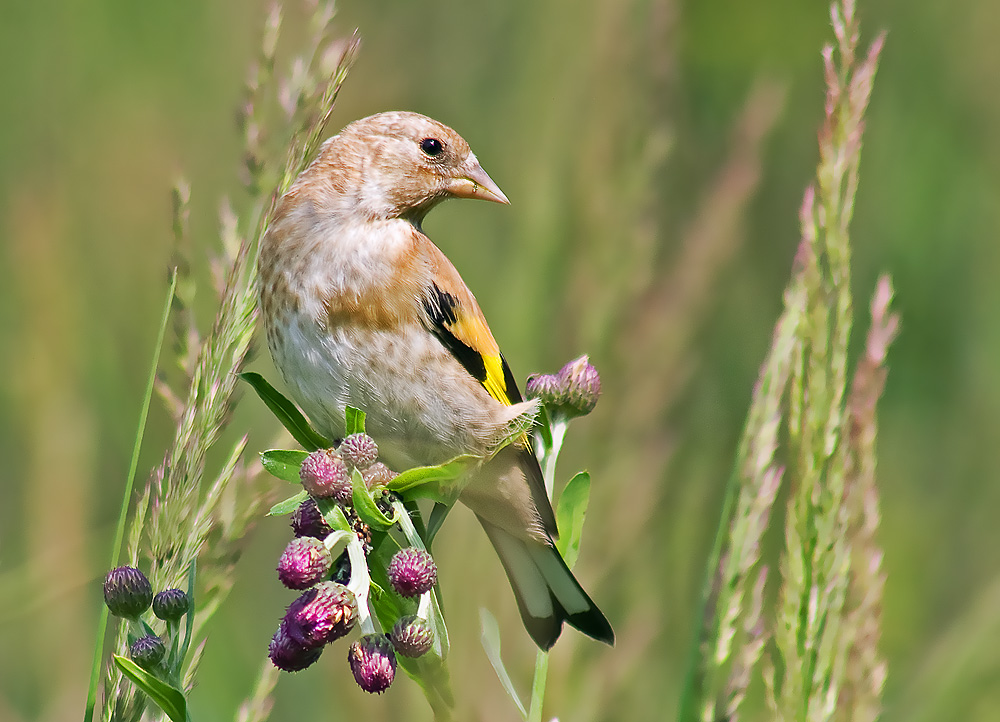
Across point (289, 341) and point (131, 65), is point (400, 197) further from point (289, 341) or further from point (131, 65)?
point (131, 65)

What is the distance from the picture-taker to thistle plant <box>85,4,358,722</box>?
1.29 meters

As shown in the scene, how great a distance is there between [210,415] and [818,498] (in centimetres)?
81

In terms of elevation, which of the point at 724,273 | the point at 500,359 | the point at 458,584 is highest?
the point at 724,273

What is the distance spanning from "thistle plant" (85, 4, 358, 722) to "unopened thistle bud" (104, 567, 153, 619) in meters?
0.03

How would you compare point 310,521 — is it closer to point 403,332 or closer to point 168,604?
point 168,604

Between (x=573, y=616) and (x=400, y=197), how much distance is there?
902mm

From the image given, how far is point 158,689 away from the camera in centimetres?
116

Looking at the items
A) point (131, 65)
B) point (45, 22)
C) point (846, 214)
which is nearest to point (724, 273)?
point (846, 214)

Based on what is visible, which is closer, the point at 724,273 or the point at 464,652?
the point at 464,652

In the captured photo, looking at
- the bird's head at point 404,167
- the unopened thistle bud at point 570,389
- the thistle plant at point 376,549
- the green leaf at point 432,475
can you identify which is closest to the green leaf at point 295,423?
the thistle plant at point 376,549

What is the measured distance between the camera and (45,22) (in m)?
3.19

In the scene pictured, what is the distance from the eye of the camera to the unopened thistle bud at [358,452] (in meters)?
1.31

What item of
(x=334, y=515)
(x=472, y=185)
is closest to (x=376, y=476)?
(x=334, y=515)

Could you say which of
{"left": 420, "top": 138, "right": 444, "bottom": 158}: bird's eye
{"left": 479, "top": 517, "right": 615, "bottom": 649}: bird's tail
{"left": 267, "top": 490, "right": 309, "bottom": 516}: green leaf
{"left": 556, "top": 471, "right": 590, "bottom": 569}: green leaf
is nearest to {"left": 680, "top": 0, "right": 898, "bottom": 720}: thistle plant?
{"left": 556, "top": 471, "right": 590, "bottom": 569}: green leaf
